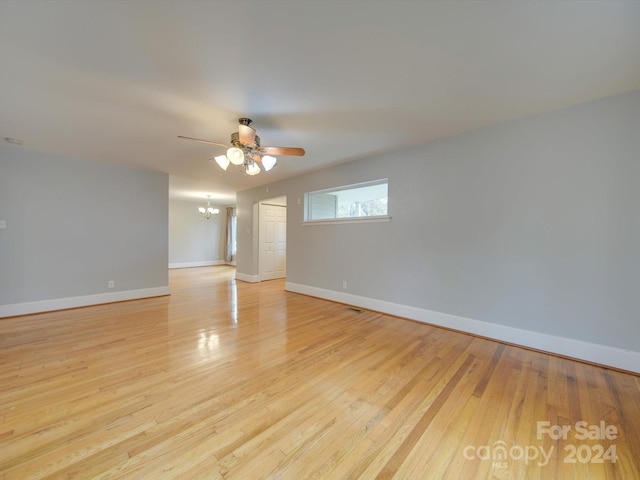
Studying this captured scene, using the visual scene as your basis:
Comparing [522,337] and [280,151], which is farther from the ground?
[280,151]

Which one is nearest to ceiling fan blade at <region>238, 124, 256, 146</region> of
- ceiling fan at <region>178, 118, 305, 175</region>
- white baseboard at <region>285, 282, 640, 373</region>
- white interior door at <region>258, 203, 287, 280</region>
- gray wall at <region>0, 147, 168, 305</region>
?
ceiling fan at <region>178, 118, 305, 175</region>

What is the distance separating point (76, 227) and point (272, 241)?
388 centimetres

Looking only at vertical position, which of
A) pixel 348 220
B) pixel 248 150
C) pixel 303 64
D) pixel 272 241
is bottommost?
pixel 272 241

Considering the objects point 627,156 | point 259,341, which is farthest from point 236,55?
point 627,156

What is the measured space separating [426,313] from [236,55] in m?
3.56

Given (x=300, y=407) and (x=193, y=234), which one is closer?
(x=300, y=407)

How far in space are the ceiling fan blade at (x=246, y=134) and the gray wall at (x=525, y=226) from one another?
83.0 inches

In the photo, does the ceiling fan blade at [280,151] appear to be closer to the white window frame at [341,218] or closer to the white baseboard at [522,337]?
the white window frame at [341,218]

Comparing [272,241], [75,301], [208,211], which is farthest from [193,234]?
[75,301]

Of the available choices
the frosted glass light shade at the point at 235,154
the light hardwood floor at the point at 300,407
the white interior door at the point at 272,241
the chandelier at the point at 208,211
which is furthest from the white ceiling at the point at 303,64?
the chandelier at the point at 208,211

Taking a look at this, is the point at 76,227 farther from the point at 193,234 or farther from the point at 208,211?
the point at 193,234

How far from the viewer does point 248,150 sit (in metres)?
2.74

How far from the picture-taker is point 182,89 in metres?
2.16

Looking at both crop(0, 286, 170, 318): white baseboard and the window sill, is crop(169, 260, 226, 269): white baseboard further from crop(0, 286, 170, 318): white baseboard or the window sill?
the window sill
